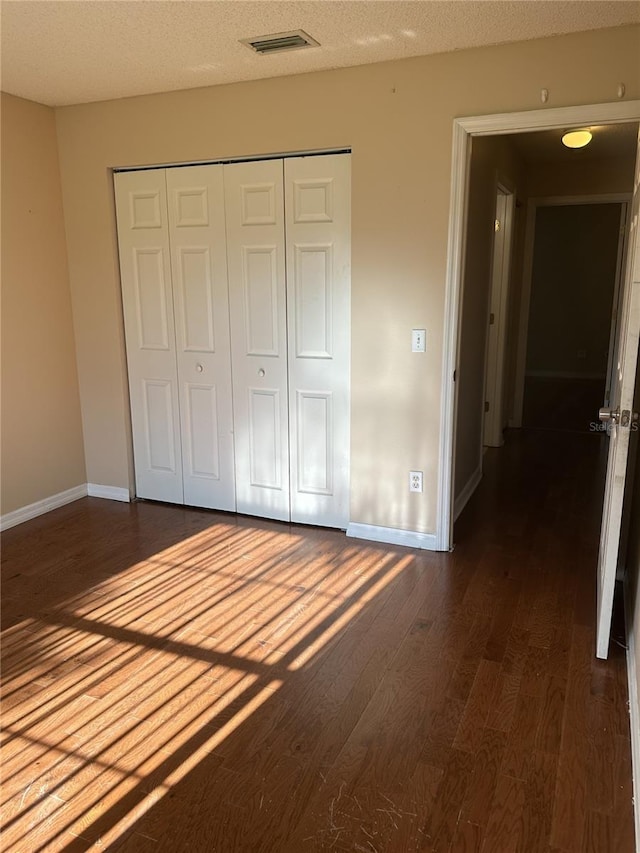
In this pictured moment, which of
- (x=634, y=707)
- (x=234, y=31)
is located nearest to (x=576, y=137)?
(x=234, y=31)

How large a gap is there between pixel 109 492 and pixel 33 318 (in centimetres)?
122

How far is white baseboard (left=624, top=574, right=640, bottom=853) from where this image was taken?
1721mm

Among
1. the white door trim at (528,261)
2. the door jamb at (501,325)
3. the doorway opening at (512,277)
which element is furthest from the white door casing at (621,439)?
the white door trim at (528,261)

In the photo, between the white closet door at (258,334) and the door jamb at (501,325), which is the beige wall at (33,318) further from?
the door jamb at (501,325)

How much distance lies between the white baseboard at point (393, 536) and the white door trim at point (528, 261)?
306 cm

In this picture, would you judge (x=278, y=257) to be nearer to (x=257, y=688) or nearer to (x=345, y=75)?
(x=345, y=75)

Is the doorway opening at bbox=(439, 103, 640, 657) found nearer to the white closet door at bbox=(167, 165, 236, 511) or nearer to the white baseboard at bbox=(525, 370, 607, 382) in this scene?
the white closet door at bbox=(167, 165, 236, 511)

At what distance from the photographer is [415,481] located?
3.36 metres

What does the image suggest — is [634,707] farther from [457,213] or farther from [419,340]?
[457,213]

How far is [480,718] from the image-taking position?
2094 millimetres

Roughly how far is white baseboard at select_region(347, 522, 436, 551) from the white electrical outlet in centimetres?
24

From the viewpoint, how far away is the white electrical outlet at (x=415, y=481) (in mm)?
3350

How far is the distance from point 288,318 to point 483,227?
4.65ft

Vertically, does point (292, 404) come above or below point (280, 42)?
below
